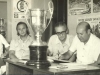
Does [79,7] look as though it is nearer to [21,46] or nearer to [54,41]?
[54,41]

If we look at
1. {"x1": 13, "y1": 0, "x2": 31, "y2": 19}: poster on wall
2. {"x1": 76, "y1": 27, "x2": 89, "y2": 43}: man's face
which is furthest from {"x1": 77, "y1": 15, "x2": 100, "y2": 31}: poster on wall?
{"x1": 13, "y1": 0, "x2": 31, "y2": 19}: poster on wall

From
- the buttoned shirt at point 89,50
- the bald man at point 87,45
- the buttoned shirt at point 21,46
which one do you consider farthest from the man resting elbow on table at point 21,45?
the buttoned shirt at point 89,50

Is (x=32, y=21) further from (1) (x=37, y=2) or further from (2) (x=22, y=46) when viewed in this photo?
(1) (x=37, y=2)

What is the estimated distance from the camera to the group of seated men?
3116mm

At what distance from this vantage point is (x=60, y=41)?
14.1 feet

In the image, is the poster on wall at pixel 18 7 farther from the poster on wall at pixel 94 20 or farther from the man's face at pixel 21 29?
the man's face at pixel 21 29

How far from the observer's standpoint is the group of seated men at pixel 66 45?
3116 mm

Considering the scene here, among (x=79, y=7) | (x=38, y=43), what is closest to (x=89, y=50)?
(x=38, y=43)

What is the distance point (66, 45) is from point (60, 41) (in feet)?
0.47

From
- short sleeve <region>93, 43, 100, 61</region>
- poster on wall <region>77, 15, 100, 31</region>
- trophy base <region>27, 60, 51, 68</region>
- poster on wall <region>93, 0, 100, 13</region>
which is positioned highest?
poster on wall <region>93, 0, 100, 13</region>

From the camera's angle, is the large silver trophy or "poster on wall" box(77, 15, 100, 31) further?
"poster on wall" box(77, 15, 100, 31)

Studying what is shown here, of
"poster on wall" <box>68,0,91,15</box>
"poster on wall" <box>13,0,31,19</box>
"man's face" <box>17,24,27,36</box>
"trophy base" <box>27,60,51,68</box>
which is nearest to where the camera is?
"trophy base" <box>27,60,51,68</box>

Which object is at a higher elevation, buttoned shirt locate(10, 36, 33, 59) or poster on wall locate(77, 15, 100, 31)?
poster on wall locate(77, 15, 100, 31)

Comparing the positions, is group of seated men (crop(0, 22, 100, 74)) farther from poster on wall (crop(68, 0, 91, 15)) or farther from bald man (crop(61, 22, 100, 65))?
poster on wall (crop(68, 0, 91, 15))
